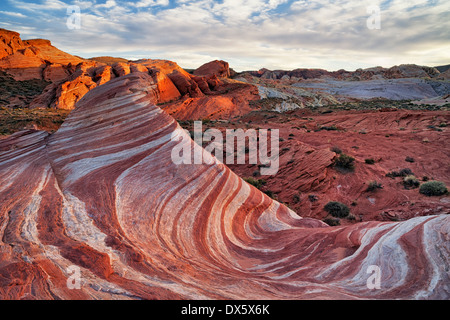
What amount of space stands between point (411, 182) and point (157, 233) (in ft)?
44.9

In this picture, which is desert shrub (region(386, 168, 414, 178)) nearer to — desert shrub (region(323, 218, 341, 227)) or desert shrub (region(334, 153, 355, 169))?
desert shrub (region(334, 153, 355, 169))

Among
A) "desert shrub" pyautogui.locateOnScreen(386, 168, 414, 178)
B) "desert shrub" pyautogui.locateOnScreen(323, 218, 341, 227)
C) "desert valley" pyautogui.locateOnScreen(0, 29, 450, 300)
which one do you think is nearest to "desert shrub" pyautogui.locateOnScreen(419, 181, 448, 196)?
"desert valley" pyautogui.locateOnScreen(0, 29, 450, 300)

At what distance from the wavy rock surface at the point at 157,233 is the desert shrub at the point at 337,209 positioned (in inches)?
153

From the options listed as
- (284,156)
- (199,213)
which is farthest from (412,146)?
(199,213)

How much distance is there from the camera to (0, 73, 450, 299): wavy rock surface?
150 inches

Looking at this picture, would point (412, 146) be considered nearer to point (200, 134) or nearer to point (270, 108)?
point (200, 134)

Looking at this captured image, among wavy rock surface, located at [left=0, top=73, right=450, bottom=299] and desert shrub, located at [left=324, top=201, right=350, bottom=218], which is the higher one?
wavy rock surface, located at [left=0, top=73, right=450, bottom=299]

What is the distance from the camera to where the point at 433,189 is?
1213 cm

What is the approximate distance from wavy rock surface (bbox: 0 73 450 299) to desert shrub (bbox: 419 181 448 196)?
766 cm

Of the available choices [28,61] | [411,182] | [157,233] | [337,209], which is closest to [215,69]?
[28,61]

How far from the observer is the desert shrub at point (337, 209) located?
463 inches

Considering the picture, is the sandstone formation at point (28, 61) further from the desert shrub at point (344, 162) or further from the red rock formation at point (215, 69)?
the desert shrub at point (344, 162)

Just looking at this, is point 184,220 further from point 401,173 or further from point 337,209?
point 401,173

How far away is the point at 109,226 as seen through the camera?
5.21m
